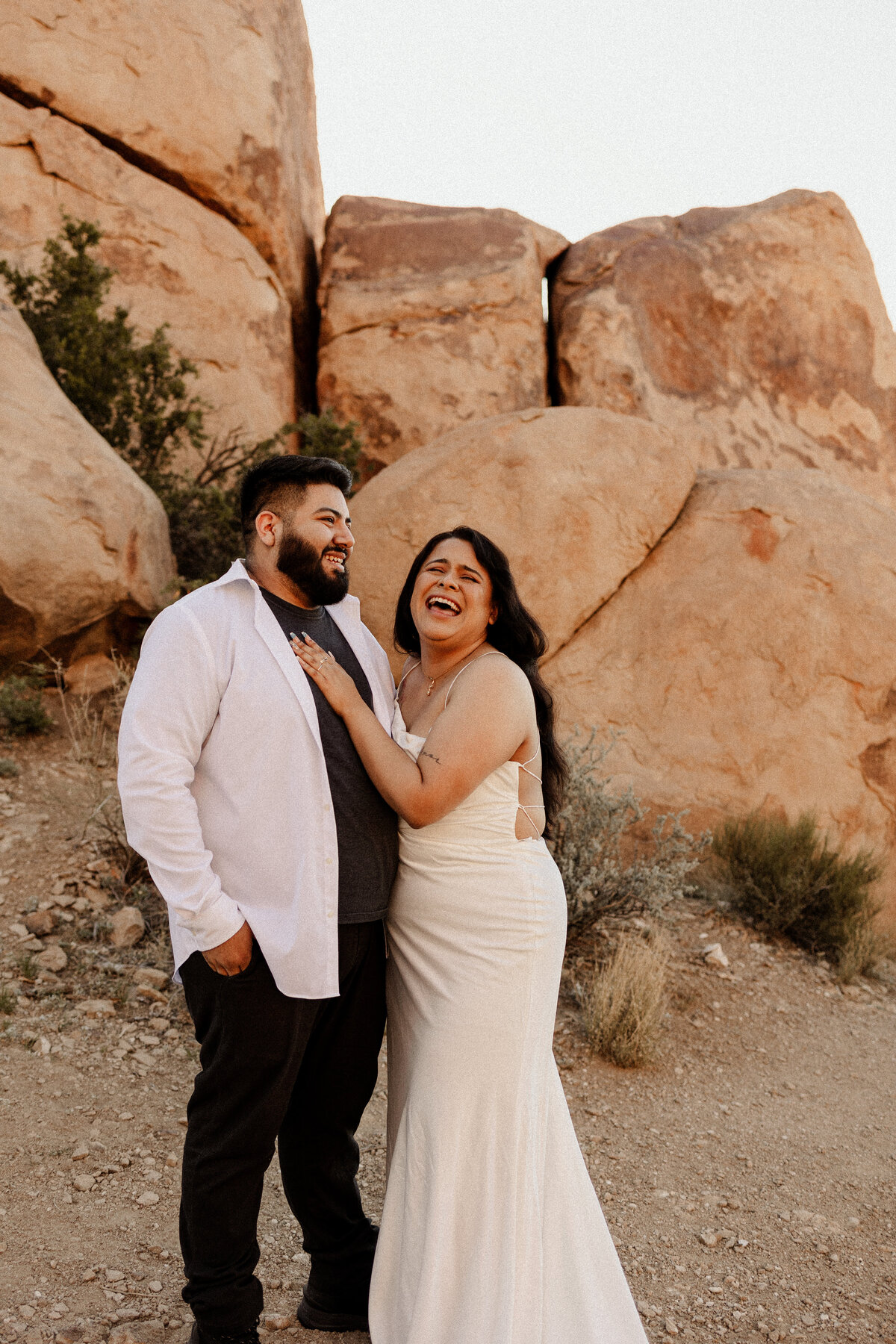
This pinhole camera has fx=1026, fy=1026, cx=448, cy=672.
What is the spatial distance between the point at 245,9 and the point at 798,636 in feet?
26.8

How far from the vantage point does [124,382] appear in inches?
316

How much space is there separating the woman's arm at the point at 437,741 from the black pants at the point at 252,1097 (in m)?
0.37

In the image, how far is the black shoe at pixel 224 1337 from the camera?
246 cm

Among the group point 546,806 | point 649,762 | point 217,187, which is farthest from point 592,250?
point 546,806

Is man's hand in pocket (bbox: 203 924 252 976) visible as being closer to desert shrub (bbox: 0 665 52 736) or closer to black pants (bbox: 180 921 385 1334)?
black pants (bbox: 180 921 385 1334)

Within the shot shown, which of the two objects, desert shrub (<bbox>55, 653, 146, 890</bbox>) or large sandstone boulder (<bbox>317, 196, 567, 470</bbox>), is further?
large sandstone boulder (<bbox>317, 196, 567, 470</bbox>)

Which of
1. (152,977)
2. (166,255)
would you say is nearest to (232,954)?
(152,977)

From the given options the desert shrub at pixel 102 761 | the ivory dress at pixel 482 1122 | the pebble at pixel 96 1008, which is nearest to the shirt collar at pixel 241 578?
the ivory dress at pixel 482 1122

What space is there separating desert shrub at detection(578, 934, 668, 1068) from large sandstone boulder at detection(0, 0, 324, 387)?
26.7ft

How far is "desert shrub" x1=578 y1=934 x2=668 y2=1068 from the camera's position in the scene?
4527 mm

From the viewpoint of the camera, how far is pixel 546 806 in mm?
3277

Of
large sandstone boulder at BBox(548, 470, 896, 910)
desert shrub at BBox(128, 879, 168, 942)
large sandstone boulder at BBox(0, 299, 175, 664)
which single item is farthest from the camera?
large sandstone boulder at BBox(548, 470, 896, 910)

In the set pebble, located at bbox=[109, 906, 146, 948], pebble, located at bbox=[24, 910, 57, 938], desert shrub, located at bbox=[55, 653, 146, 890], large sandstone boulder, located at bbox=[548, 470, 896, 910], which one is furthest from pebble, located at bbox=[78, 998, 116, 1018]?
large sandstone boulder, located at bbox=[548, 470, 896, 910]

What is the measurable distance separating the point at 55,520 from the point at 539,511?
3.14m
